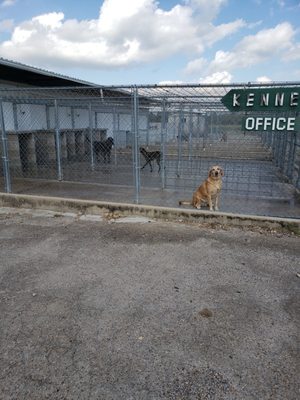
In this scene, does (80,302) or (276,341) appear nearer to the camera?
(276,341)

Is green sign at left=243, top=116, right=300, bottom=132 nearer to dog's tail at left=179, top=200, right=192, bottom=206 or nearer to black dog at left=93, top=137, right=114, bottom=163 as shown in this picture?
dog's tail at left=179, top=200, right=192, bottom=206

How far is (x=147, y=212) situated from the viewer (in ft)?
19.4

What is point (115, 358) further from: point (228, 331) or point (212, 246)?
point (212, 246)

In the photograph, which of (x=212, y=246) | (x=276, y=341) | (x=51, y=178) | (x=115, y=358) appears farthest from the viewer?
(x=51, y=178)

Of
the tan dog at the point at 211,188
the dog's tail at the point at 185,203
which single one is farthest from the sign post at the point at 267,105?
the dog's tail at the point at 185,203

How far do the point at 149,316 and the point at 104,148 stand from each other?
33.2 ft

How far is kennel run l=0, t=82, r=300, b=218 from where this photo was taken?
16.6 feet

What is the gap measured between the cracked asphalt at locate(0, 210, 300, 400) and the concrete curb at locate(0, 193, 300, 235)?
246 mm

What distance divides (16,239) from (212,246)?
117 inches

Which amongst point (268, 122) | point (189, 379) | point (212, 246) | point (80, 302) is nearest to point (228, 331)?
point (189, 379)

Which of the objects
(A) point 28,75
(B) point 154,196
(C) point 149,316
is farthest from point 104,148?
(C) point 149,316

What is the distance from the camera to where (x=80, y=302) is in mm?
3309

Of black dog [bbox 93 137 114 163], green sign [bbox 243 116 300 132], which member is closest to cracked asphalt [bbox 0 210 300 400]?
green sign [bbox 243 116 300 132]

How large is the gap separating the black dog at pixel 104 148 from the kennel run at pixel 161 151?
0.38 feet
